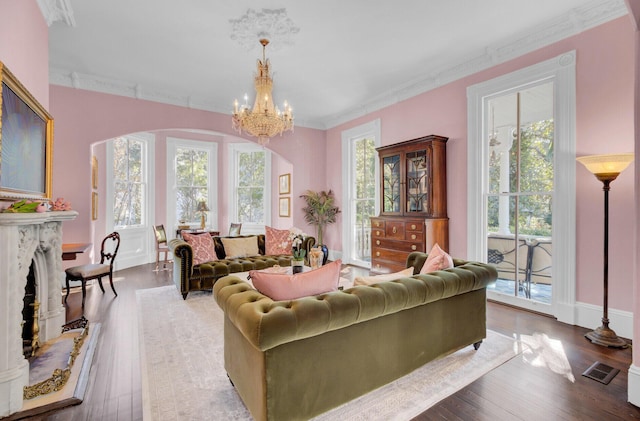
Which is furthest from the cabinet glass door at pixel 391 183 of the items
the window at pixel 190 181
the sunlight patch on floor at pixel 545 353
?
the window at pixel 190 181

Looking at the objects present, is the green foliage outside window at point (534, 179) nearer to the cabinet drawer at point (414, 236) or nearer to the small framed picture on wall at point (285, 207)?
the cabinet drawer at point (414, 236)

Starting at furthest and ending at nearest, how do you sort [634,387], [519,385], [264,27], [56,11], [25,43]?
[264,27], [56,11], [25,43], [519,385], [634,387]

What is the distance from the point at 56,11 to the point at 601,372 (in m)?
5.92

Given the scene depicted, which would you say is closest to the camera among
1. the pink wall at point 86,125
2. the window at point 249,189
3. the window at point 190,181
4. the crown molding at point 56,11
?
the crown molding at point 56,11

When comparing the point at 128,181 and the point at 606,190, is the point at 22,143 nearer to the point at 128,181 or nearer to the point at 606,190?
the point at 128,181

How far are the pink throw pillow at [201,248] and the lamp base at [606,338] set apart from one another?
463cm

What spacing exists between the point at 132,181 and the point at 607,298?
803cm

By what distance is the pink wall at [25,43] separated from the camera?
2291mm

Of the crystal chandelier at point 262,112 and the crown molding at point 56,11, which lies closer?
the crown molding at point 56,11

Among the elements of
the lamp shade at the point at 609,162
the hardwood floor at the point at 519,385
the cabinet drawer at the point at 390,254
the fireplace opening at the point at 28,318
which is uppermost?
the lamp shade at the point at 609,162

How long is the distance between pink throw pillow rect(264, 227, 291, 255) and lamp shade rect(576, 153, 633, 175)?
4.04 m

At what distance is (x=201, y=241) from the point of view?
4.83 metres

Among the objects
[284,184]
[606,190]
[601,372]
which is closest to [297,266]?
[601,372]

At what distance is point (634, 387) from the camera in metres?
2.09
